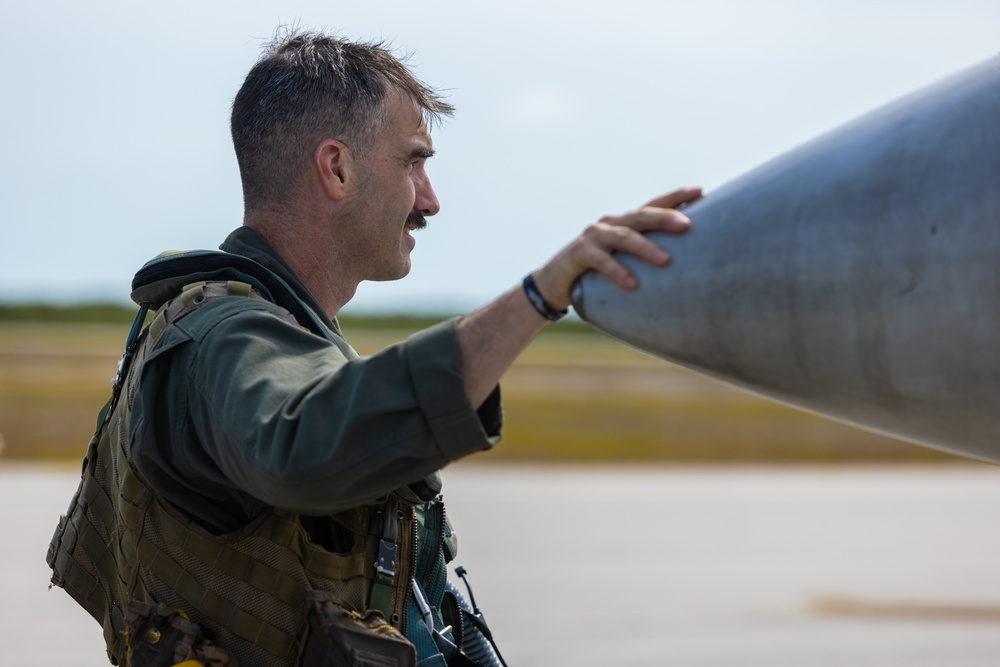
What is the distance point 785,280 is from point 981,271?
22 cm

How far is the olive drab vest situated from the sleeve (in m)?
0.25

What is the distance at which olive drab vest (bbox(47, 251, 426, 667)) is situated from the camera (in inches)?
69.4

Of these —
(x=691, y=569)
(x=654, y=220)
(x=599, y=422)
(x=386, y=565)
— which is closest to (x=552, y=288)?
(x=654, y=220)

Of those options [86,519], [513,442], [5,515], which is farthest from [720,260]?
[513,442]

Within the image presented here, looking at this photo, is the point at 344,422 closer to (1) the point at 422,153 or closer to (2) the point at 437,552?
(2) the point at 437,552

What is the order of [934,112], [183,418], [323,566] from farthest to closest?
1. [323,566]
2. [183,418]
3. [934,112]

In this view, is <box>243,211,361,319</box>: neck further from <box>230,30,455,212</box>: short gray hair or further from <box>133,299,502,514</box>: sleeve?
<box>133,299,502,514</box>: sleeve

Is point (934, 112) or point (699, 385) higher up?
point (699, 385)

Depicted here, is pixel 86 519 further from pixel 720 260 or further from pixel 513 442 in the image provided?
pixel 513 442

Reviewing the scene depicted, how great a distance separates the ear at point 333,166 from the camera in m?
1.99

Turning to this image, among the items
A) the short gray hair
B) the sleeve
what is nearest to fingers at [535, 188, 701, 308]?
the sleeve

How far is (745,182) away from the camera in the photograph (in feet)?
4.91

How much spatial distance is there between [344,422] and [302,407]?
2.5 inches

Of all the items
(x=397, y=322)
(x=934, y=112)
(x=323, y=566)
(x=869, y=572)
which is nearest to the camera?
(x=934, y=112)
